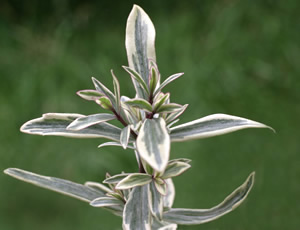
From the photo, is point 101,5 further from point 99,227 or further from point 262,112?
point 99,227

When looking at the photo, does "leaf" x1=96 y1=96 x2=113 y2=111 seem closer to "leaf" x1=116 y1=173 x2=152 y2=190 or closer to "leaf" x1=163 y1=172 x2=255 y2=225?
"leaf" x1=116 y1=173 x2=152 y2=190

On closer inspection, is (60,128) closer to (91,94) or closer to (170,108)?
(91,94)

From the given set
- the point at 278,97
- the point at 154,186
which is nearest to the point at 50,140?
the point at 278,97

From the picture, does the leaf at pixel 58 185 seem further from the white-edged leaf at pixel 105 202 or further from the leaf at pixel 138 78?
the leaf at pixel 138 78

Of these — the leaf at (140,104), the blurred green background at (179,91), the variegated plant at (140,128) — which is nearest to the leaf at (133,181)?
the variegated plant at (140,128)

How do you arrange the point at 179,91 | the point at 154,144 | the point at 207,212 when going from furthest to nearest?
the point at 179,91, the point at 207,212, the point at 154,144

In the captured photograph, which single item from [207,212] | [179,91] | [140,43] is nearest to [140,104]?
[140,43]
